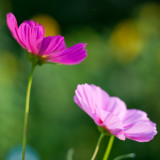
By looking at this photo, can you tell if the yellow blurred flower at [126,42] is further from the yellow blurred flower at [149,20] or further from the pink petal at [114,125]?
the pink petal at [114,125]

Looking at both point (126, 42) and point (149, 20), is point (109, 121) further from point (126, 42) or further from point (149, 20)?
point (149, 20)

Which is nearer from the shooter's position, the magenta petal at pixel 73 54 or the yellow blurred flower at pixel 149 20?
the magenta petal at pixel 73 54

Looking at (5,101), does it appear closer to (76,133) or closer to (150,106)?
(76,133)

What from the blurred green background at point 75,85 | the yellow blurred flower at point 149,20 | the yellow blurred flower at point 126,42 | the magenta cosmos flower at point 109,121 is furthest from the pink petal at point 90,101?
the yellow blurred flower at point 149,20

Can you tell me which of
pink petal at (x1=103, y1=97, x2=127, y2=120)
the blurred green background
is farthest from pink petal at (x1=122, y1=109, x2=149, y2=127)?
the blurred green background

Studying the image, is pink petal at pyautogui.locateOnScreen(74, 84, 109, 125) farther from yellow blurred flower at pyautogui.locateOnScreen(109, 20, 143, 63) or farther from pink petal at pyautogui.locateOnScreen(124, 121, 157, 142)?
yellow blurred flower at pyautogui.locateOnScreen(109, 20, 143, 63)

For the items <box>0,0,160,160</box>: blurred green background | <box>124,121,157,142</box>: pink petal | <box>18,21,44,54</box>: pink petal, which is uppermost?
<box>0,0,160,160</box>: blurred green background
